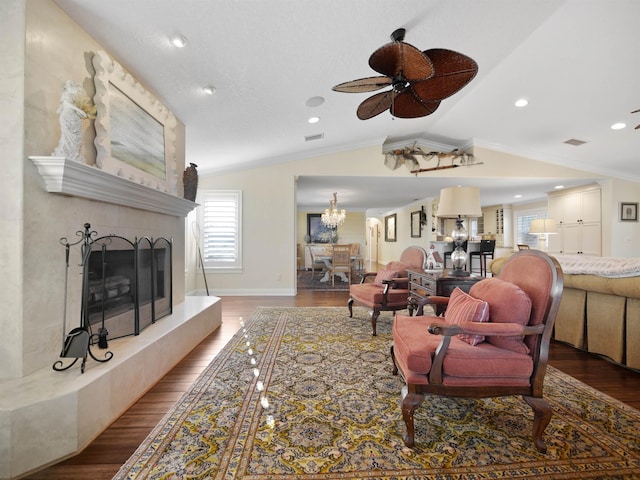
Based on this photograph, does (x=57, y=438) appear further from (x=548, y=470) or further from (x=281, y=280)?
(x=281, y=280)

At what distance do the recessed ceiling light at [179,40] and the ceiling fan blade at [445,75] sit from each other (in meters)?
1.76

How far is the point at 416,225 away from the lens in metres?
9.67

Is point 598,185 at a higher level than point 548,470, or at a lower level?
higher

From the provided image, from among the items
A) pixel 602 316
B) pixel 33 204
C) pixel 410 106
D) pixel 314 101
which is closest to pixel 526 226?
pixel 602 316

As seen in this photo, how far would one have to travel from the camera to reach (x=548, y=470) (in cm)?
134

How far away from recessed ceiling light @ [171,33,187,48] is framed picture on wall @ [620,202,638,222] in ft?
27.5

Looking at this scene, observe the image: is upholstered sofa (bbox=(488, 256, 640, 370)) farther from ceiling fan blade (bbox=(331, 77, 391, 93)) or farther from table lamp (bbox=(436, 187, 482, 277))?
ceiling fan blade (bbox=(331, 77, 391, 93))

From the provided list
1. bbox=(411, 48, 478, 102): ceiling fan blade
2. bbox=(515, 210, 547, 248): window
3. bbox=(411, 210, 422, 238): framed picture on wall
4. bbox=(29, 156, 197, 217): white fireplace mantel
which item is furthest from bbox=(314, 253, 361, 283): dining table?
bbox=(515, 210, 547, 248): window

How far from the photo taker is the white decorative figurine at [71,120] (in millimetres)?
1711

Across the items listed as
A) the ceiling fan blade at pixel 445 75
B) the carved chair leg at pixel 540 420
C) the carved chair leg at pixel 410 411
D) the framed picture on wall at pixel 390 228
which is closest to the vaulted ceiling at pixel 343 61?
the ceiling fan blade at pixel 445 75

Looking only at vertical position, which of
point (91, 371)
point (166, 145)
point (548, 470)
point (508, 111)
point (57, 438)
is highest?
point (508, 111)

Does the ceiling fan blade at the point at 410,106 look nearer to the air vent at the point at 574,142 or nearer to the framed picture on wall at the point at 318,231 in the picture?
the air vent at the point at 574,142

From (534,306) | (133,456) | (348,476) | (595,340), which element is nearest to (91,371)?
(133,456)

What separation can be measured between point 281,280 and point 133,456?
4432mm
